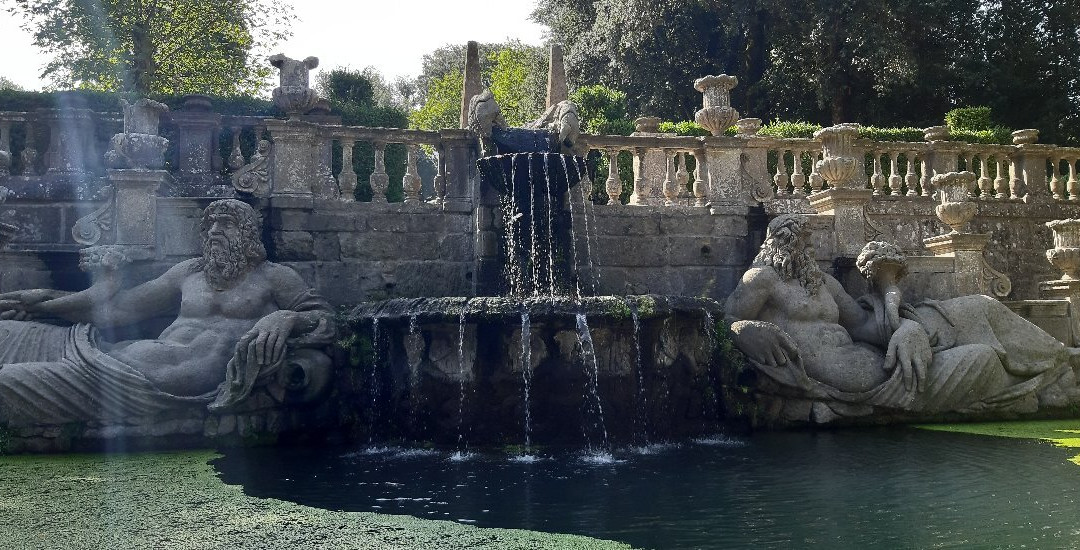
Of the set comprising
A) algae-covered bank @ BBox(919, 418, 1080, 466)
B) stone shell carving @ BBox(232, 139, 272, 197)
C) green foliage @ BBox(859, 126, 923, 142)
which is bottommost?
algae-covered bank @ BBox(919, 418, 1080, 466)

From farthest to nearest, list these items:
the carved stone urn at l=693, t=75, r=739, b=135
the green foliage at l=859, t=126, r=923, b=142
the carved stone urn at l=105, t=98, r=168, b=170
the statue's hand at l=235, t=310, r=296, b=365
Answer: the green foliage at l=859, t=126, r=923, b=142
the carved stone urn at l=693, t=75, r=739, b=135
the carved stone urn at l=105, t=98, r=168, b=170
the statue's hand at l=235, t=310, r=296, b=365

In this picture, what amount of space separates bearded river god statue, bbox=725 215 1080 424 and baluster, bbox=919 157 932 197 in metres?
4.41

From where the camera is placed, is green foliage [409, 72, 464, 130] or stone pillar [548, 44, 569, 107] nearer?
stone pillar [548, 44, 569, 107]

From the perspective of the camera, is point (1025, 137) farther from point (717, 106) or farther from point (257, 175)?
point (257, 175)

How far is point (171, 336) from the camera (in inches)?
276

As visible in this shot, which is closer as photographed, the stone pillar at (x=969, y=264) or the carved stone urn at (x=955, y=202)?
the stone pillar at (x=969, y=264)

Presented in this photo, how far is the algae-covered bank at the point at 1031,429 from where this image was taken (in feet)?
21.9

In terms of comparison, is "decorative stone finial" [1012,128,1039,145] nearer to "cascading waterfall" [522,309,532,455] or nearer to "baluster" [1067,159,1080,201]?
"baluster" [1067,159,1080,201]

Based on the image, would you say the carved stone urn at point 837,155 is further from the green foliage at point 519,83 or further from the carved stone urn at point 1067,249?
the green foliage at point 519,83

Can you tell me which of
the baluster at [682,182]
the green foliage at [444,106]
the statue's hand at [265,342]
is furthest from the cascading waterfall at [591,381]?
the green foliage at [444,106]

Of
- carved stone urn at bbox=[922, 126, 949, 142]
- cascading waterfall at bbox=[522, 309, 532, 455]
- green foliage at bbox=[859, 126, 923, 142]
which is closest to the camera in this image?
cascading waterfall at bbox=[522, 309, 532, 455]

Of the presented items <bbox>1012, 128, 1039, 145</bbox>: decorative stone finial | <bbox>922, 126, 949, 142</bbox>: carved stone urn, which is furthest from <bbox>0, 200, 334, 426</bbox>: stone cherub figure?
<bbox>1012, 128, 1039, 145</bbox>: decorative stone finial

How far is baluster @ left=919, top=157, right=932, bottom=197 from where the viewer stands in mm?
12180

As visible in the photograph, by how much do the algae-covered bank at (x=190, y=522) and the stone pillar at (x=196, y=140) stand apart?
14.7ft
